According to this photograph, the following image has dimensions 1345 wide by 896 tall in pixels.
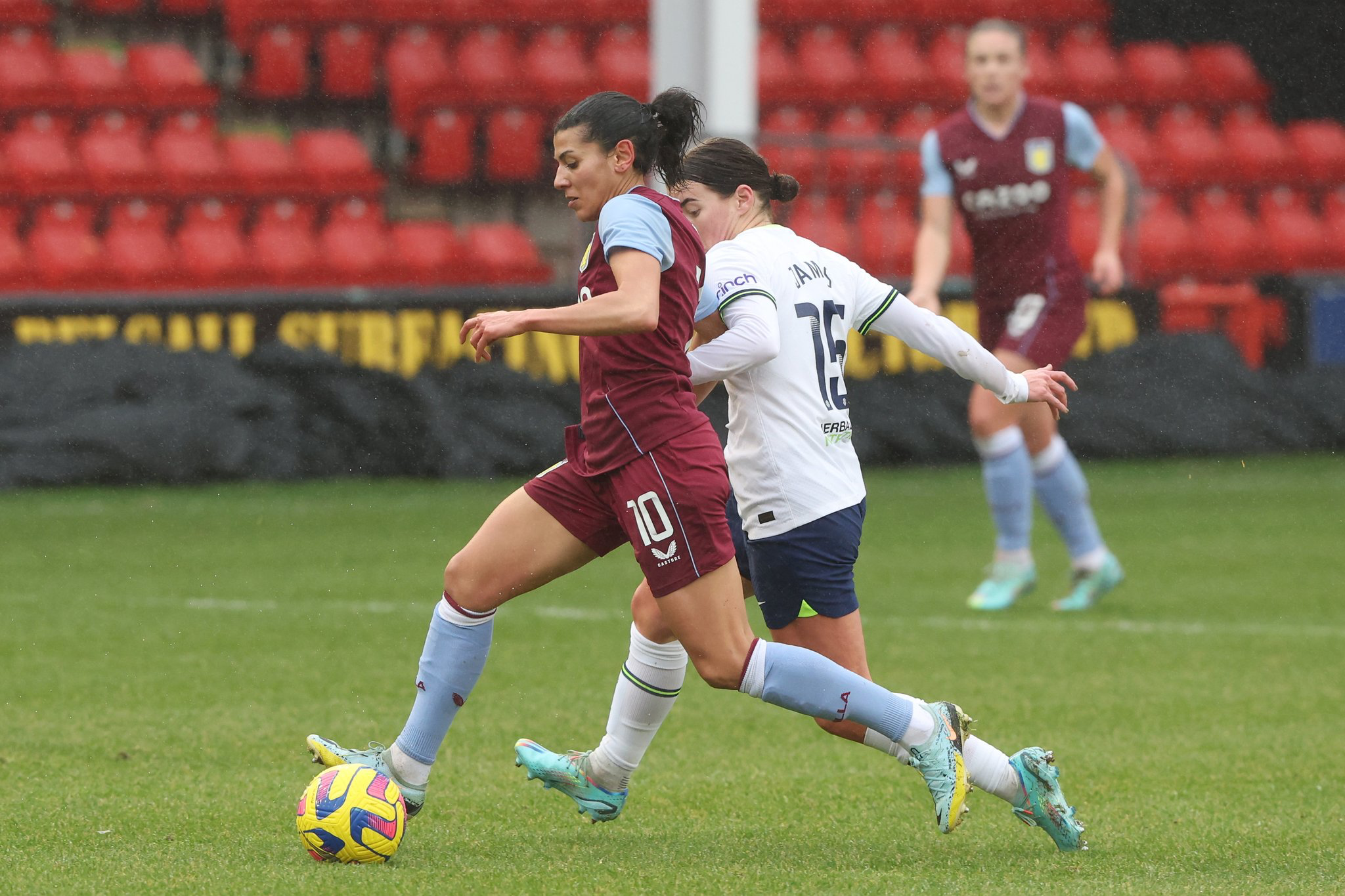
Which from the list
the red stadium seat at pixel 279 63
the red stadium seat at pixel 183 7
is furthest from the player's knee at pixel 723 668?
the red stadium seat at pixel 183 7

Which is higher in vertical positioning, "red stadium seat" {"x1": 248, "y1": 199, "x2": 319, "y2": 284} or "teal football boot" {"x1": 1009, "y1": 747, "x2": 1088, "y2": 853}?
"teal football boot" {"x1": 1009, "y1": 747, "x2": 1088, "y2": 853}

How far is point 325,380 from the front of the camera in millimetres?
10555

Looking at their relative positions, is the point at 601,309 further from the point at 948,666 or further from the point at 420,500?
the point at 420,500

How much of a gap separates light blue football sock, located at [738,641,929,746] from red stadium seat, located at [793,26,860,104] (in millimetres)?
12339

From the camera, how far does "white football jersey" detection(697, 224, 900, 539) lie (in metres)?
4.00

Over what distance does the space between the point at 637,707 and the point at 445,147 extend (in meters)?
10.8

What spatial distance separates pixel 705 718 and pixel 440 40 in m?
10.9

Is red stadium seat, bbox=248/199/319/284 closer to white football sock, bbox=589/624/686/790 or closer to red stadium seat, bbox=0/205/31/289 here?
red stadium seat, bbox=0/205/31/289

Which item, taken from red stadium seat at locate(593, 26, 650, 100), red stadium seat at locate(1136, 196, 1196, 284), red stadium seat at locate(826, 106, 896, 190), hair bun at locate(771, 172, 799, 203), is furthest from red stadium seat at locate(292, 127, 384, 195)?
hair bun at locate(771, 172, 799, 203)

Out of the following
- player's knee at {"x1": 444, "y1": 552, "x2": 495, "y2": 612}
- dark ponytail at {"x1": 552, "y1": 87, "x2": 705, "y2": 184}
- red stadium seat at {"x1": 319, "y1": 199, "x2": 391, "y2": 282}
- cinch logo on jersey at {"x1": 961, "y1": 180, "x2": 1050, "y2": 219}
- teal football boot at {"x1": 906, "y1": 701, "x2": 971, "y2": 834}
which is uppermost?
dark ponytail at {"x1": 552, "y1": 87, "x2": 705, "y2": 184}

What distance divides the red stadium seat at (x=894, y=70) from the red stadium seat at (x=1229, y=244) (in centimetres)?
256

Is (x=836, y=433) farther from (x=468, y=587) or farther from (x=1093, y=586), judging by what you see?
(x=1093, y=586)

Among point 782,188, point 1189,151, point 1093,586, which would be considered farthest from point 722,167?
point 1189,151

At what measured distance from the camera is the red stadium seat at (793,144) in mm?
12312
